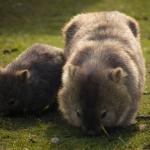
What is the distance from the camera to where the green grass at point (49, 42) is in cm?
820

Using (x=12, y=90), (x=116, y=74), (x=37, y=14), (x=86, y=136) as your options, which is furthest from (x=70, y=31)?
(x=37, y=14)

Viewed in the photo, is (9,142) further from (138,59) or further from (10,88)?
(138,59)

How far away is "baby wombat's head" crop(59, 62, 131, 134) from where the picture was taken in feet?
26.4

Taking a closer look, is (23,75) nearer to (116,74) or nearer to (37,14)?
(116,74)

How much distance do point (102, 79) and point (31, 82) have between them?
1.92 meters

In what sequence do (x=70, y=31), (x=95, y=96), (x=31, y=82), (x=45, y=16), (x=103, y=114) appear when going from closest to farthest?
(x=95, y=96), (x=103, y=114), (x=31, y=82), (x=70, y=31), (x=45, y=16)

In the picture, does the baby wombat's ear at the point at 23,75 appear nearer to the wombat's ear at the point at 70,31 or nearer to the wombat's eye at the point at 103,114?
the wombat's ear at the point at 70,31

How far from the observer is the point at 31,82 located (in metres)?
9.80

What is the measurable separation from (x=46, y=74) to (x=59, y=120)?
3.05 feet

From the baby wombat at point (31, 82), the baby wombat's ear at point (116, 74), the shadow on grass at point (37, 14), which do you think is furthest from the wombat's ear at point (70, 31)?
the shadow on grass at point (37, 14)

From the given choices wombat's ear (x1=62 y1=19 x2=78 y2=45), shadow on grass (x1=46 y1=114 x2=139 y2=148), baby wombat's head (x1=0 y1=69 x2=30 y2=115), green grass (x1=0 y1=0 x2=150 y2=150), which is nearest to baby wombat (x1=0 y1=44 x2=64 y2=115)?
baby wombat's head (x1=0 y1=69 x2=30 y2=115)

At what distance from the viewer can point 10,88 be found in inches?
377

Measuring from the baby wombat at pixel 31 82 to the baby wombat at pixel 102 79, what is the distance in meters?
0.63

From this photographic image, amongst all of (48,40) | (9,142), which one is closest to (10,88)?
(9,142)
